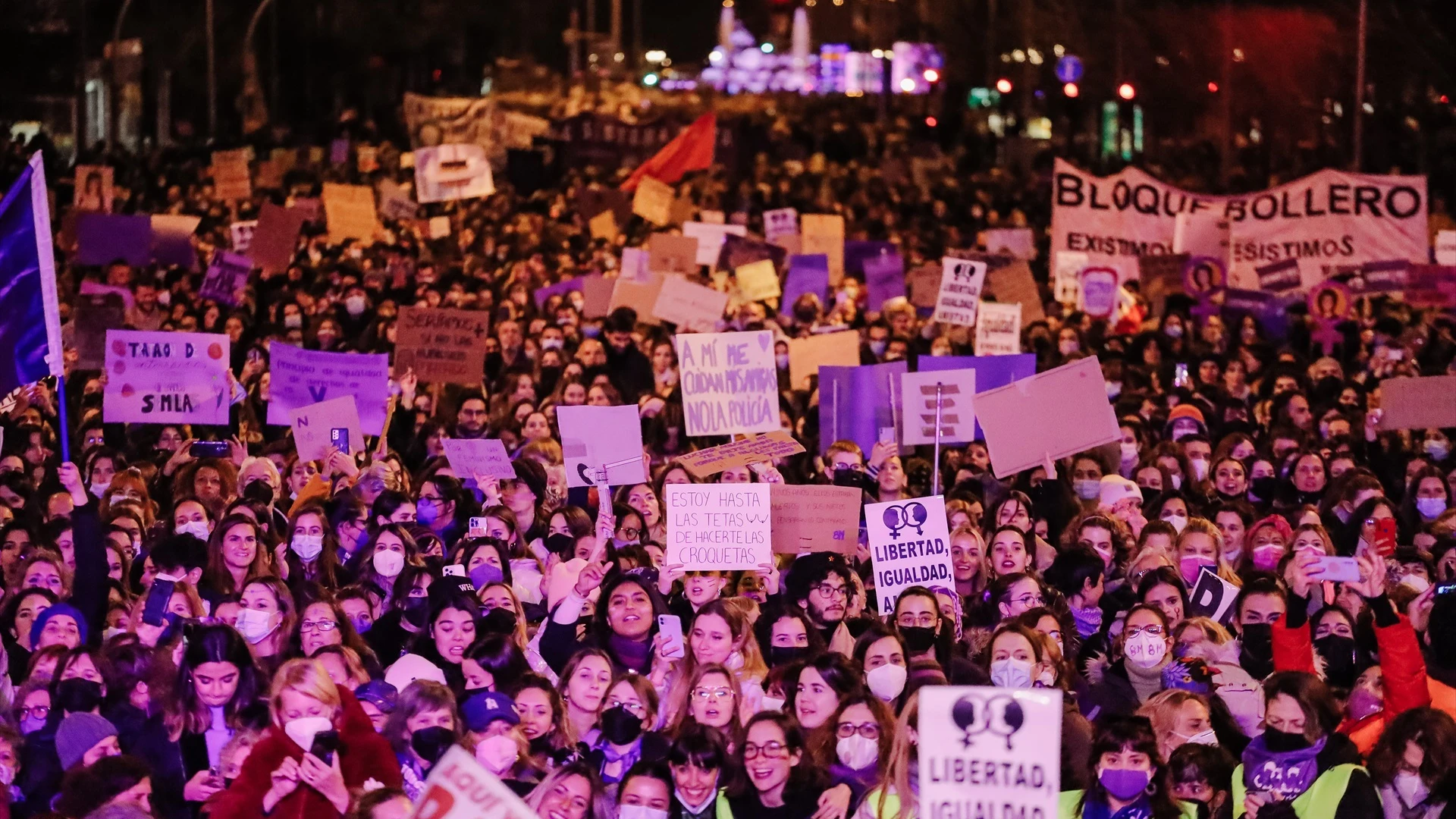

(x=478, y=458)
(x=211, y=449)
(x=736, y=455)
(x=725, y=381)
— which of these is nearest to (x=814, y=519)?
(x=736, y=455)

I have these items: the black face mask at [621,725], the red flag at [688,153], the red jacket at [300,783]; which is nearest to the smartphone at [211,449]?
the black face mask at [621,725]

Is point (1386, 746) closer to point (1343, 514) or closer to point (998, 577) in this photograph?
point (998, 577)

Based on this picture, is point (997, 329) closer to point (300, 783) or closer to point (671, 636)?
point (671, 636)

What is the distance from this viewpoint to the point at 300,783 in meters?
6.07

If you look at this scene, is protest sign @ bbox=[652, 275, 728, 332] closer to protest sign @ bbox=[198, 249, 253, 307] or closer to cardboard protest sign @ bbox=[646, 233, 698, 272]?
cardboard protest sign @ bbox=[646, 233, 698, 272]

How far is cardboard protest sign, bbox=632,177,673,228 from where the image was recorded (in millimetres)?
21094

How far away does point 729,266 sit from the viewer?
61.5 feet

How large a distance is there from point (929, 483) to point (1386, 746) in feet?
18.4

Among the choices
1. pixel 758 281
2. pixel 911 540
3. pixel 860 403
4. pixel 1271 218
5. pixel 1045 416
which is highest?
pixel 1271 218

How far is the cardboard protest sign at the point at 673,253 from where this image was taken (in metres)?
18.1

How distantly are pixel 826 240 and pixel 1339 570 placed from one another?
11.6m

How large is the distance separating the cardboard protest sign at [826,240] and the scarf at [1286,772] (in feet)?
43.6

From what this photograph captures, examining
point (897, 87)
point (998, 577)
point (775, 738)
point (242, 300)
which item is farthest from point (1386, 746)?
point (897, 87)

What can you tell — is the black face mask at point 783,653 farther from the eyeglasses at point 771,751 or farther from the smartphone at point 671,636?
the eyeglasses at point 771,751
